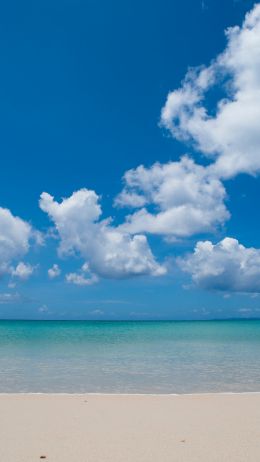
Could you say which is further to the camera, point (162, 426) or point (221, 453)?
point (162, 426)

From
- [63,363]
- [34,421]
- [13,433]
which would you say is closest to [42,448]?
[13,433]

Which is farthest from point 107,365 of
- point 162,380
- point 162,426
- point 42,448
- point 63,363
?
point 42,448

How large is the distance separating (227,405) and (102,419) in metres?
3.83

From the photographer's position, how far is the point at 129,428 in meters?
8.75

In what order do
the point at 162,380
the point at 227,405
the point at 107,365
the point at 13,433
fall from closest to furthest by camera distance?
the point at 13,433 → the point at 227,405 → the point at 162,380 → the point at 107,365

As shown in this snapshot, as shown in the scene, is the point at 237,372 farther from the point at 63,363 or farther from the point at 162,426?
the point at 162,426

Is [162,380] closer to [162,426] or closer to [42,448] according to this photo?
[162,426]

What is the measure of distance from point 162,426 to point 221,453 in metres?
2.05

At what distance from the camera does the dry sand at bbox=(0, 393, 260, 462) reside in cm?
697

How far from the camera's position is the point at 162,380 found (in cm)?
1692

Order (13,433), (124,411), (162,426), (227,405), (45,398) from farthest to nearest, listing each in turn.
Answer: (45,398) < (227,405) < (124,411) < (162,426) < (13,433)

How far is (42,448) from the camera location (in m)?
7.21

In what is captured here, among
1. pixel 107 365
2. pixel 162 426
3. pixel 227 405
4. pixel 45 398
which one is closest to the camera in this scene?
pixel 162 426

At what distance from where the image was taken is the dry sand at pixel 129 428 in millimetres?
6969
